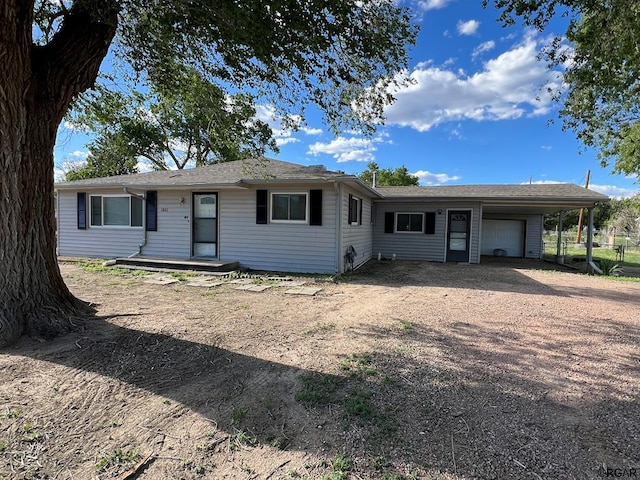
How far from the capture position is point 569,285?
8195 millimetres

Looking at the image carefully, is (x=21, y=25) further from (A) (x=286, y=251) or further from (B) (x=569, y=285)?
(B) (x=569, y=285)

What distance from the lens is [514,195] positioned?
Answer: 1126 centimetres

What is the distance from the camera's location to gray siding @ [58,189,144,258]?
1081 centimetres

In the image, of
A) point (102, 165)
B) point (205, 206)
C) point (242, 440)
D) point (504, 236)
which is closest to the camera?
point (242, 440)

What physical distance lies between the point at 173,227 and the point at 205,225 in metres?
1.00

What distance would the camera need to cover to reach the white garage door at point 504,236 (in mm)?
15766

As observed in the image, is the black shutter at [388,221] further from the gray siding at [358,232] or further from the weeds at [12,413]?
the weeds at [12,413]

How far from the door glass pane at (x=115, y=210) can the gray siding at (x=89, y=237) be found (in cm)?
21

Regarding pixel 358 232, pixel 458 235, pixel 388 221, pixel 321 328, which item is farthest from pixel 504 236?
pixel 321 328

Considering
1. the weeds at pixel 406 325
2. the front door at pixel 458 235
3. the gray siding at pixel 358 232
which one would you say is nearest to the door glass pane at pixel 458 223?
the front door at pixel 458 235

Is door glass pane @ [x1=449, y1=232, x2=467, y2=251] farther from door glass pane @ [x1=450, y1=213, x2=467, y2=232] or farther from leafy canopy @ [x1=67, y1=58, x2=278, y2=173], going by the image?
leafy canopy @ [x1=67, y1=58, x2=278, y2=173]

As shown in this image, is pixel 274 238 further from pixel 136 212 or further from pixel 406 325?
pixel 406 325

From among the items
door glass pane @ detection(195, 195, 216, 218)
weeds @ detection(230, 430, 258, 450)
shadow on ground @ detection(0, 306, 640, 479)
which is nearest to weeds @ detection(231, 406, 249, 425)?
shadow on ground @ detection(0, 306, 640, 479)

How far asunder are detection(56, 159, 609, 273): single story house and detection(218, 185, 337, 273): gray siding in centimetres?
3
